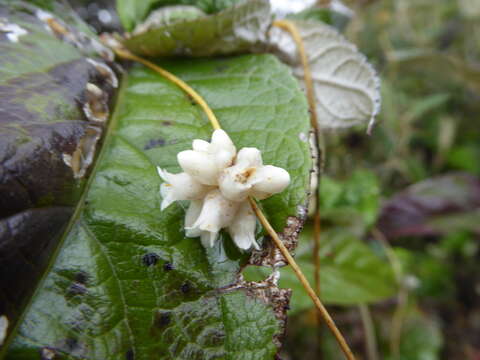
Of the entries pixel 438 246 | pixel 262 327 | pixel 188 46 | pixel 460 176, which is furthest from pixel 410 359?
pixel 188 46

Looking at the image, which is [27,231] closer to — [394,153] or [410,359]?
[410,359]

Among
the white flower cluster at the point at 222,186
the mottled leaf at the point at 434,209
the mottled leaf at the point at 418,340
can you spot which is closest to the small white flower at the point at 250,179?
the white flower cluster at the point at 222,186

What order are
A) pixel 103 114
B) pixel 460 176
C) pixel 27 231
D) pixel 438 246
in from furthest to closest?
1. pixel 438 246
2. pixel 460 176
3. pixel 103 114
4. pixel 27 231

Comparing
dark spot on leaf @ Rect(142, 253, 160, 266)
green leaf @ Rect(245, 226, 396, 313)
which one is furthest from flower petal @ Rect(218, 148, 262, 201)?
green leaf @ Rect(245, 226, 396, 313)

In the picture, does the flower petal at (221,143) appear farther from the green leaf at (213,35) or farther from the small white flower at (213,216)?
the green leaf at (213,35)

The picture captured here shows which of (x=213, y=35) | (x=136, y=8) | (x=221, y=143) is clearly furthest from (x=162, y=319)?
(x=136, y=8)

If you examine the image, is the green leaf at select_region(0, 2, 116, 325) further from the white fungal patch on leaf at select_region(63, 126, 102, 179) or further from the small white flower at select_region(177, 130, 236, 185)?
the small white flower at select_region(177, 130, 236, 185)
